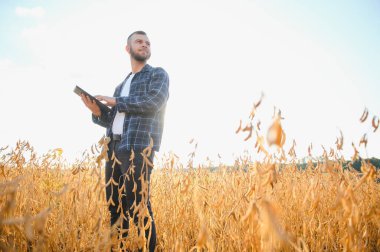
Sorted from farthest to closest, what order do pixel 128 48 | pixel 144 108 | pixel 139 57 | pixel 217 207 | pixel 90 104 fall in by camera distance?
pixel 128 48 → pixel 139 57 → pixel 90 104 → pixel 144 108 → pixel 217 207

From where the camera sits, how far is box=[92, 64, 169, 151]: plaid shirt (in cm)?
188

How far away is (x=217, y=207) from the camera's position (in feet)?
3.85

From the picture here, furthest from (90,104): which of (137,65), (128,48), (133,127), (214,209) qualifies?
(214,209)

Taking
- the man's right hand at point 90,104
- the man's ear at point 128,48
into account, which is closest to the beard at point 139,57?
the man's ear at point 128,48

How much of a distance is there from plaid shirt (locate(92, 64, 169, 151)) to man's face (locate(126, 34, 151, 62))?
178 mm

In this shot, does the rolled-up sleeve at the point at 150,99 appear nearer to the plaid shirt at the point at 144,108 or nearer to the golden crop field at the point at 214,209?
the plaid shirt at the point at 144,108

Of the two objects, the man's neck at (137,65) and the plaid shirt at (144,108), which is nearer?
the plaid shirt at (144,108)

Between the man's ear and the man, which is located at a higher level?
the man's ear

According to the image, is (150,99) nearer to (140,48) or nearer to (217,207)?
(140,48)

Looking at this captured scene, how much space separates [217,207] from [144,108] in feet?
3.40

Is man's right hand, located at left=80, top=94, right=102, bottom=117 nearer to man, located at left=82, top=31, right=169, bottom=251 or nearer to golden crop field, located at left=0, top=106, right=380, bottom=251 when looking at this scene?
man, located at left=82, top=31, right=169, bottom=251

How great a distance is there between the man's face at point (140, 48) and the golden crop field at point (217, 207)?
106 centimetres

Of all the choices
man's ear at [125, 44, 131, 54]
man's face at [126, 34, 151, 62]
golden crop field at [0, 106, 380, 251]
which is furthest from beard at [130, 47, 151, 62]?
golden crop field at [0, 106, 380, 251]

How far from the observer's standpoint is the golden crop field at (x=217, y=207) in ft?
2.34
